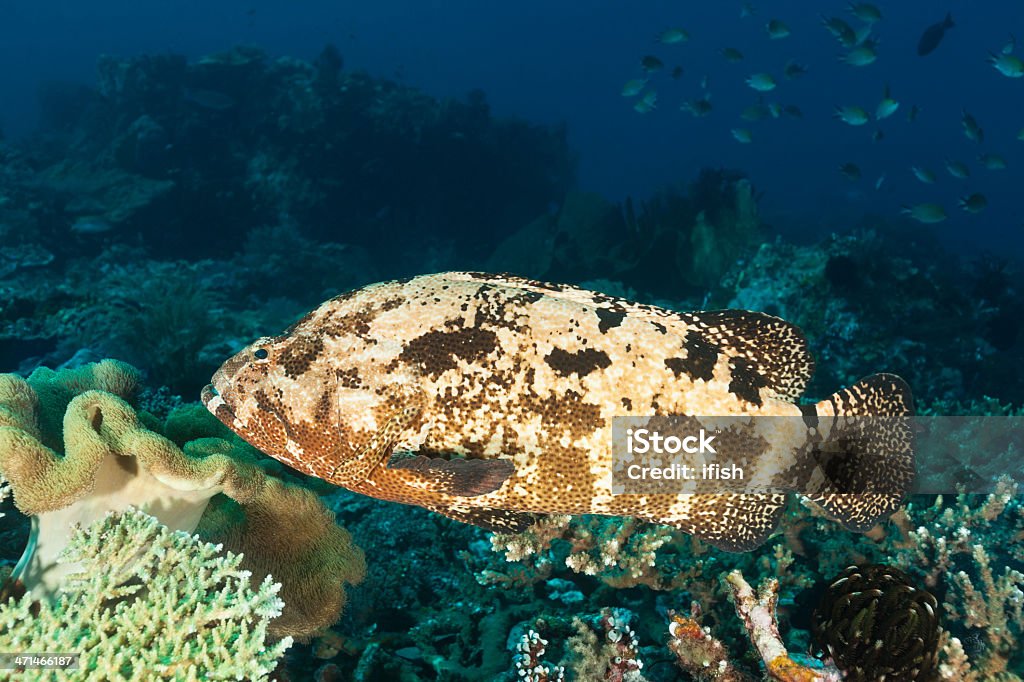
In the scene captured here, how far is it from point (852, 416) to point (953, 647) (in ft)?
4.90

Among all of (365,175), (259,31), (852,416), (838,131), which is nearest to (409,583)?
(852,416)

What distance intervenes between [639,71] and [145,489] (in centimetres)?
11203

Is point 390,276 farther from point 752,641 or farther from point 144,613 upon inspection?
point 752,641

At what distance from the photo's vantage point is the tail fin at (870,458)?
3.49 m

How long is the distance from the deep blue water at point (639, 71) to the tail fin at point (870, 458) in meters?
57.2

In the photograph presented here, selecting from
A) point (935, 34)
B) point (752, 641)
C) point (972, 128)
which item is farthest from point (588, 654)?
point (935, 34)

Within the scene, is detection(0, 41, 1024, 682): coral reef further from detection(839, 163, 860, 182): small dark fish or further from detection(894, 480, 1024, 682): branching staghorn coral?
detection(839, 163, 860, 182): small dark fish

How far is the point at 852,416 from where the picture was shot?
346 centimetres

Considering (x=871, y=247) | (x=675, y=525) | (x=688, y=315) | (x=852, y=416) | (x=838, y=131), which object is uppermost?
(x=688, y=315)

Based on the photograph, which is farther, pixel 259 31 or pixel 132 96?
pixel 259 31

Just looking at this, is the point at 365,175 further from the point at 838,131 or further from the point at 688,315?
the point at 838,131

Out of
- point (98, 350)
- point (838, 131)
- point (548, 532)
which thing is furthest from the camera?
point (838, 131)

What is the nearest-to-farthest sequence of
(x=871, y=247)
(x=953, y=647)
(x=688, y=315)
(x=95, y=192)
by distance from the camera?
1. (x=953, y=647)
2. (x=688, y=315)
3. (x=871, y=247)
4. (x=95, y=192)
